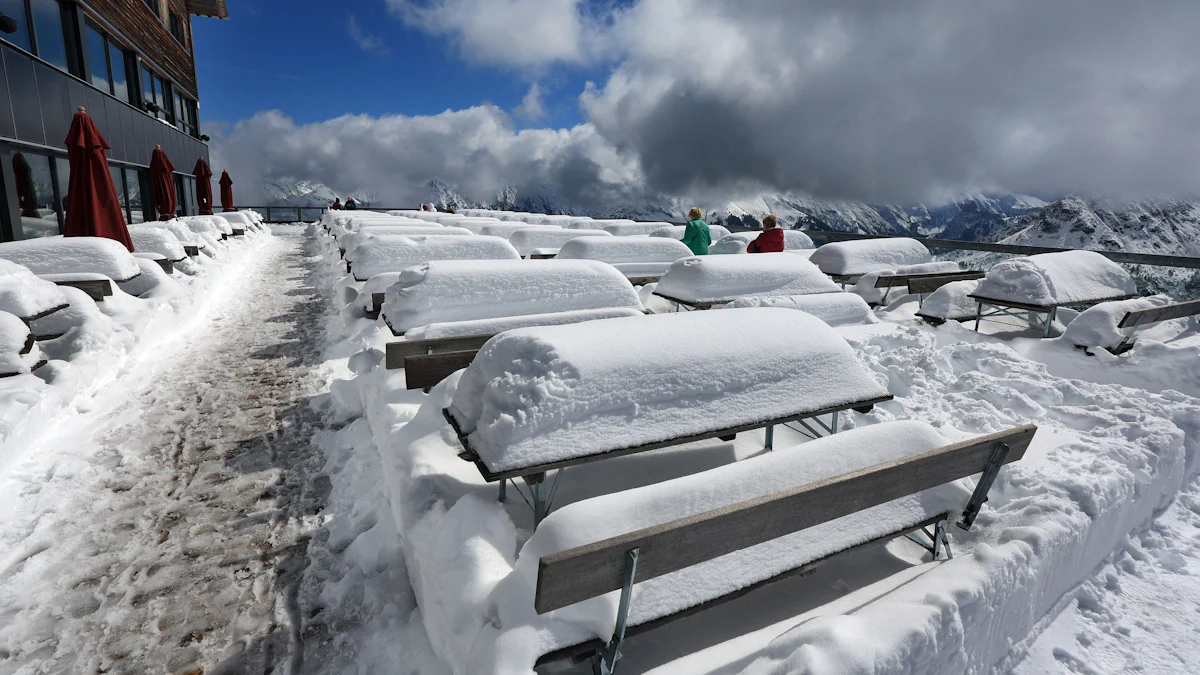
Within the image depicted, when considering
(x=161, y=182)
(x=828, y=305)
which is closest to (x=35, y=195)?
(x=161, y=182)

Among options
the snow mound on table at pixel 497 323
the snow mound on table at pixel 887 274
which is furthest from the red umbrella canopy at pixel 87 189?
the snow mound on table at pixel 887 274

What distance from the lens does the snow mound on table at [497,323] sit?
5395mm

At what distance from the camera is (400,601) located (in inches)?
112

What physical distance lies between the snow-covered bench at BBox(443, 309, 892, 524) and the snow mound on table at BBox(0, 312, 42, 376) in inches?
166

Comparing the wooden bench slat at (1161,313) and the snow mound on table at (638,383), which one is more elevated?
the wooden bench slat at (1161,313)

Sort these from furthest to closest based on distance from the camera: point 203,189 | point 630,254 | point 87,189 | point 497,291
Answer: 1. point 203,189
2. point 630,254
3. point 87,189
4. point 497,291

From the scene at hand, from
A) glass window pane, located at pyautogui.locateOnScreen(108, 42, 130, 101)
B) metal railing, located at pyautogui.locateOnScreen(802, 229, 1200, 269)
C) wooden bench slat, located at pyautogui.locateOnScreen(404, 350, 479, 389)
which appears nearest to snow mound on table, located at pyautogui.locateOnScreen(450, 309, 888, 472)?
wooden bench slat, located at pyautogui.locateOnScreen(404, 350, 479, 389)

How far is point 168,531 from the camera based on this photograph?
3.41 meters

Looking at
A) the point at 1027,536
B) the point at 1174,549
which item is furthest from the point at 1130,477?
the point at 1027,536

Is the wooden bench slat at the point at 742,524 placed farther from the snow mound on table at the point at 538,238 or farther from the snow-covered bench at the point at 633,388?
the snow mound on table at the point at 538,238

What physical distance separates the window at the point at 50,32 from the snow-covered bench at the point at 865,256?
15.8 meters

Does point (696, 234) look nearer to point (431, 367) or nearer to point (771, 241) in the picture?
point (771, 241)

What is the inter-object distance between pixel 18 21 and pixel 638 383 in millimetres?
14791

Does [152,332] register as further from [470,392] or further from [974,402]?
[974,402]
